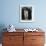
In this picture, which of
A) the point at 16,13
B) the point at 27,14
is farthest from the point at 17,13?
the point at 27,14

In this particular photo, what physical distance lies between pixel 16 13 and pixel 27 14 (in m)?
0.36

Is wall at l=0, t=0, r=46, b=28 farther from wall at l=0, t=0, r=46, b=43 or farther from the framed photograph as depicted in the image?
the framed photograph

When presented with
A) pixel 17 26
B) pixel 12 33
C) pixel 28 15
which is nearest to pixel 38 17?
pixel 28 15

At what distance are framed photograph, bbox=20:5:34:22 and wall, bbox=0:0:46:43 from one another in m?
0.10

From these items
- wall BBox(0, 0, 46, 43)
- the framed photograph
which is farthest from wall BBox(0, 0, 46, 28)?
the framed photograph

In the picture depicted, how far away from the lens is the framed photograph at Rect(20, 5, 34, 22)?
13.0 ft

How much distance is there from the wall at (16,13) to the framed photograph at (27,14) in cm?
10

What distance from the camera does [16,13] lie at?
13.2ft

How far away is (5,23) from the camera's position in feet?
13.2

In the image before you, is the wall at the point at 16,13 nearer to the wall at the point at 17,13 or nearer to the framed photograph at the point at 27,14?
the wall at the point at 17,13

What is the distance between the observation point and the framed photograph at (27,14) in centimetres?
397

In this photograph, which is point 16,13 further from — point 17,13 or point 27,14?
point 27,14

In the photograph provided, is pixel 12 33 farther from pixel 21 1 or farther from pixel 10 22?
pixel 21 1

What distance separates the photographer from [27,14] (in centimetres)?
401
